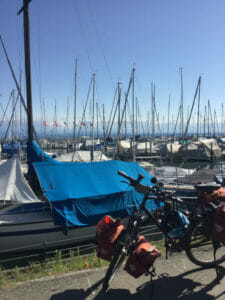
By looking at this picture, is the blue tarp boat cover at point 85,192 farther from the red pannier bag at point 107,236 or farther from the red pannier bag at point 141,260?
the red pannier bag at point 141,260

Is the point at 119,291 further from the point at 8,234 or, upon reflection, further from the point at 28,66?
the point at 28,66

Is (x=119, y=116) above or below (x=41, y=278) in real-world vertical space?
above

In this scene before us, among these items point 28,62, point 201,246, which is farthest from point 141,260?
point 28,62

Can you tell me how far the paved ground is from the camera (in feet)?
10.0

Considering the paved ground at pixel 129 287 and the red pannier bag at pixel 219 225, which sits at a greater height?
the red pannier bag at pixel 219 225

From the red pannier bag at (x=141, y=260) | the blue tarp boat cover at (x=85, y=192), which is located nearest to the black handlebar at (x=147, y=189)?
the red pannier bag at (x=141, y=260)

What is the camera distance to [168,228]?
342cm

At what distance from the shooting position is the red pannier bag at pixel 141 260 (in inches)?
112

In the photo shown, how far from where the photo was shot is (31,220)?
26.0 ft

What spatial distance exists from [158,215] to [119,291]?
1.06m

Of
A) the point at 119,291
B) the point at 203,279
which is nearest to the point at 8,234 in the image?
the point at 119,291

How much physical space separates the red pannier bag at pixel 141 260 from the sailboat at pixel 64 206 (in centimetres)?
463

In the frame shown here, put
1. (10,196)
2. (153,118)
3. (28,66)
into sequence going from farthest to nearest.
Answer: (153,118), (28,66), (10,196)

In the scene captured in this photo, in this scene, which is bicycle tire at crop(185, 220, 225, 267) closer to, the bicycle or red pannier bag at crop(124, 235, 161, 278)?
the bicycle
